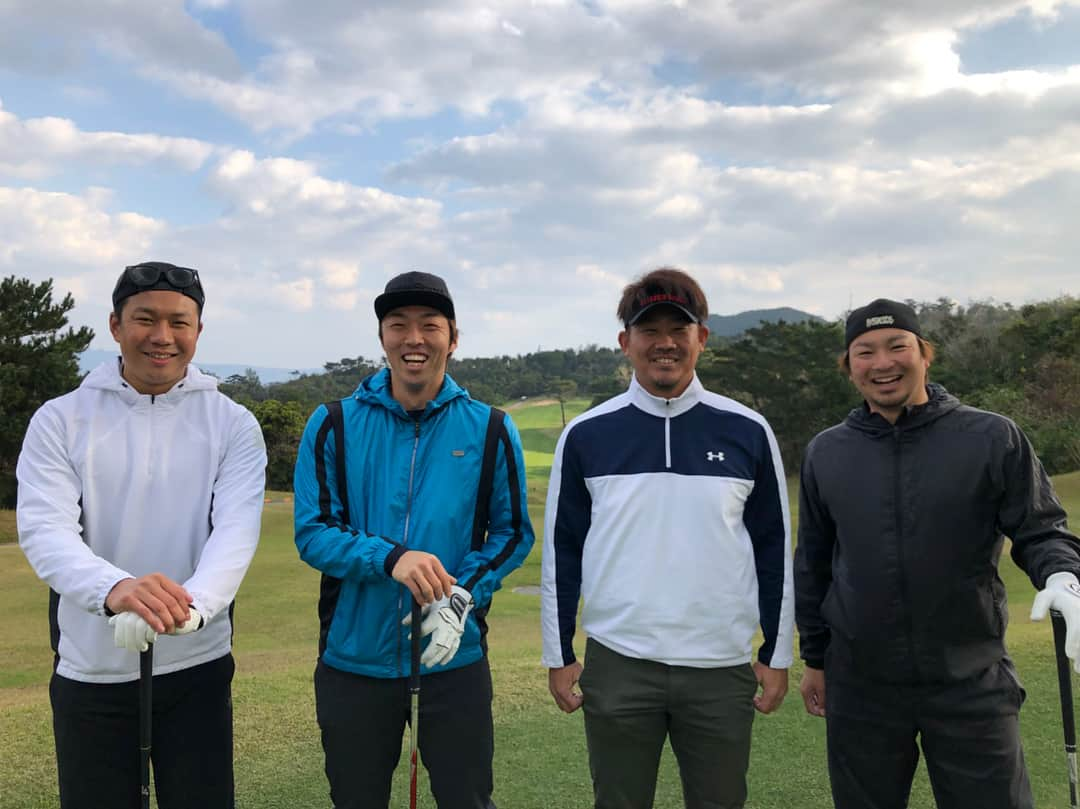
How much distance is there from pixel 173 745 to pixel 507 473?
63.4 inches

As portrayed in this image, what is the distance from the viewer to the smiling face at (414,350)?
331 cm

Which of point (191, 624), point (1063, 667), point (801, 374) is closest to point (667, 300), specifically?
point (1063, 667)

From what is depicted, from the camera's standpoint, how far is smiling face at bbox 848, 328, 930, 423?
338 cm

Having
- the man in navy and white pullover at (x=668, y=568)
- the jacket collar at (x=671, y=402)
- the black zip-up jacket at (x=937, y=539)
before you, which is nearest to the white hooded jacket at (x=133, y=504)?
the man in navy and white pullover at (x=668, y=568)

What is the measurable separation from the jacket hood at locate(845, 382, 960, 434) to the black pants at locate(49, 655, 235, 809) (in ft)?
9.22

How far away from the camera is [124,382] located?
3170mm

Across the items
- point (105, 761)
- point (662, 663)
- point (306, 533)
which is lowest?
point (105, 761)

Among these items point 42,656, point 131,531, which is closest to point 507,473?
point 131,531

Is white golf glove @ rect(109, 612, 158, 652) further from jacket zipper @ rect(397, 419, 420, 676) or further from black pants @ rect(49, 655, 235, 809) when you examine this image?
jacket zipper @ rect(397, 419, 420, 676)

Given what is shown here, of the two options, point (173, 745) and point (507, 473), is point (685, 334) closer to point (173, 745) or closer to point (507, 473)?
point (507, 473)

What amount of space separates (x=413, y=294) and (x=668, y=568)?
149 centimetres

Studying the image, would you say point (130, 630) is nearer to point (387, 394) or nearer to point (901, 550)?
point (387, 394)

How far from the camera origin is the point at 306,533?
124 inches

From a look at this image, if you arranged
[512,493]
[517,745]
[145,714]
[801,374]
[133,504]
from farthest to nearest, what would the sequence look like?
1. [801,374]
2. [517,745]
3. [512,493]
4. [133,504]
5. [145,714]
